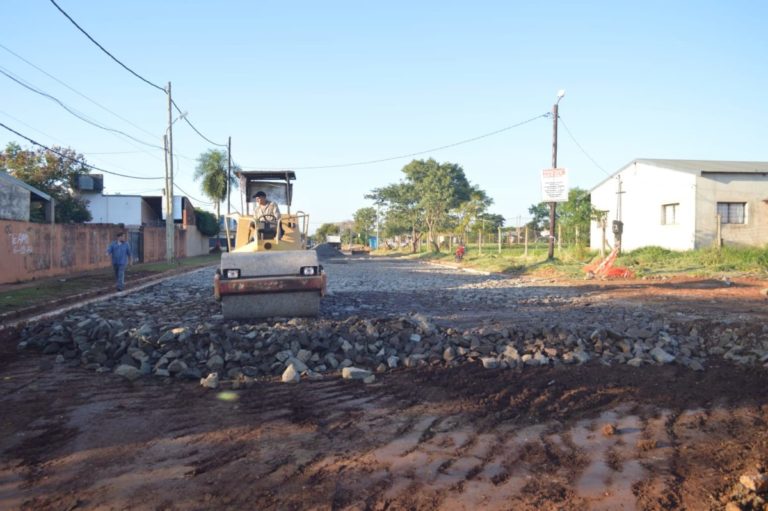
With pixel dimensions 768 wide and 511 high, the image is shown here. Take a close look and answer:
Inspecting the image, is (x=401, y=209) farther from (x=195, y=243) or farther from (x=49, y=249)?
(x=49, y=249)

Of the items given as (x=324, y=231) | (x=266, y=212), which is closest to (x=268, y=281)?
(x=266, y=212)

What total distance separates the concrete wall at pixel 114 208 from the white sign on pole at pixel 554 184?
31320 mm

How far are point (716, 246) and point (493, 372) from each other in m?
19.3

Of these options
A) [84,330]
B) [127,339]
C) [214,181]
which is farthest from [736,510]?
[214,181]

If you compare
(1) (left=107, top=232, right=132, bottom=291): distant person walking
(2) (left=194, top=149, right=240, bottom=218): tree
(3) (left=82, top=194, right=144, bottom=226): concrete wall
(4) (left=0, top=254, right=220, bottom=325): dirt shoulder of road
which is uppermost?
(2) (left=194, top=149, right=240, bottom=218): tree

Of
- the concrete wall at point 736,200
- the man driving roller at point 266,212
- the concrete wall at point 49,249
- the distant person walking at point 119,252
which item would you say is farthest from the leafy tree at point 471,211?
the man driving roller at point 266,212

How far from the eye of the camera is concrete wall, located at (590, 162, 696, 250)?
25.6 meters

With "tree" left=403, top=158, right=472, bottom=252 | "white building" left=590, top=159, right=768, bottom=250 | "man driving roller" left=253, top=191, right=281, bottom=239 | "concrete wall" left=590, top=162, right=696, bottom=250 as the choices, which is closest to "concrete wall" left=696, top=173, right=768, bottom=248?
"white building" left=590, top=159, right=768, bottom=250

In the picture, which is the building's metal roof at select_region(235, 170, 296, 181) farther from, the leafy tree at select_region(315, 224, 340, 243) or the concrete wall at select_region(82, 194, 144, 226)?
the leafy tree at select_region(315, 224, 340, 243)

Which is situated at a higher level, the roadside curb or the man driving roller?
the man driving roller

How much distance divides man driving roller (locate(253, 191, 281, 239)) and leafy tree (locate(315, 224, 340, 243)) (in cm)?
11677

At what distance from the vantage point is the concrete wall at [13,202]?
2523cm

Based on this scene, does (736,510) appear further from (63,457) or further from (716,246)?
(716,246)

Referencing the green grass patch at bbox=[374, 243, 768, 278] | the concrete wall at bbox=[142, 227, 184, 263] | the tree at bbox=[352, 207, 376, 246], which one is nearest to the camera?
the green grass patch at bbox=[374, 243, 768, 278]
